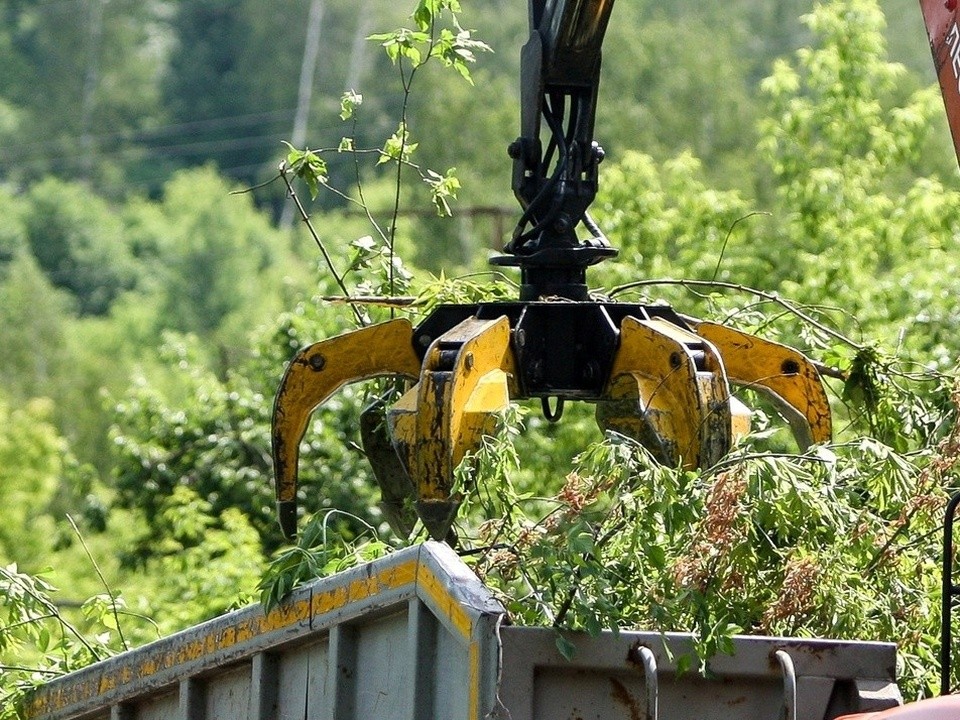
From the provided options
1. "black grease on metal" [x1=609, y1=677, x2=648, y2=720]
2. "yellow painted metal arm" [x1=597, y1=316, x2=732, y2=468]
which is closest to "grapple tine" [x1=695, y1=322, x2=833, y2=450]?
"yellow painted metal arm" [x1=597, y1=316, x2=732, y2=468]

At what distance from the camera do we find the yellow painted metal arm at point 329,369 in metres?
6.14

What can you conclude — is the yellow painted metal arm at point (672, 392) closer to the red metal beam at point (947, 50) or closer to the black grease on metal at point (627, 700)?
the red metal beam at point (947, 50)

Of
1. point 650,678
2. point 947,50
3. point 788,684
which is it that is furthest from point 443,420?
point 947,50

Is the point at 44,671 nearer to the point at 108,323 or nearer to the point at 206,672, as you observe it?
the point at 206,672

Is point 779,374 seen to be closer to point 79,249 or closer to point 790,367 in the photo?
point 790,367

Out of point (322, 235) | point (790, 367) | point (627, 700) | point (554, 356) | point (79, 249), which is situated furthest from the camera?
point (79, 249)

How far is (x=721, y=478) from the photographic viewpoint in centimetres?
496

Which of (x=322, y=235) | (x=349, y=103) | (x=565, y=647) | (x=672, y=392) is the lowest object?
(x=565, y=647)

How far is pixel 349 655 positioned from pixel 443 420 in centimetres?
93

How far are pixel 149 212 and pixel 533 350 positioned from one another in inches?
3327

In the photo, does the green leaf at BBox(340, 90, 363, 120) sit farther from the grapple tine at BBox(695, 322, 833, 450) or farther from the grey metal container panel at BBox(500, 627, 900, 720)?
the grey metal container panel at BBox(500, 627, 900, 720)

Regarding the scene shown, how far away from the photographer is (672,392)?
5527mm

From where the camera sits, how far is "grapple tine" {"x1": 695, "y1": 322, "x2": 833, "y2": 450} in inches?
245

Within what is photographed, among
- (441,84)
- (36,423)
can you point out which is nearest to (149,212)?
(441,84)
